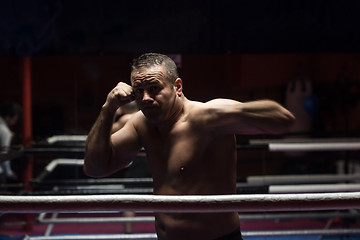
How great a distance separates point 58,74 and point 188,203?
2.33 meters

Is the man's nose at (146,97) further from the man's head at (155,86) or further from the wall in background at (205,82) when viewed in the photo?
the wall in background at (205,82)

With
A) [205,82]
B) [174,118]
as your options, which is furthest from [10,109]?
[174,118]

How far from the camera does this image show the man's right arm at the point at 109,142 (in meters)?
1.70

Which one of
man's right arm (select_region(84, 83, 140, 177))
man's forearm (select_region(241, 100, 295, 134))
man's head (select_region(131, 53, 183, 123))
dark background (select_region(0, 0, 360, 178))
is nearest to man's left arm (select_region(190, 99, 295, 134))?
man's forearm (select_region(241, 100, 295, 134))

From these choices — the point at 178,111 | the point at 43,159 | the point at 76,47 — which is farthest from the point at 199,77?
the point at 43,159

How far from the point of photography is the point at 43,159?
11.0ft

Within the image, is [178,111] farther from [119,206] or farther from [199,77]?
[199,77]

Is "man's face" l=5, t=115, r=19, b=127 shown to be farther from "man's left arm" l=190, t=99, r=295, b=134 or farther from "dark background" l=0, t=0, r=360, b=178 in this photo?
"man's left arm" l=190, t=99, r=295, b=134

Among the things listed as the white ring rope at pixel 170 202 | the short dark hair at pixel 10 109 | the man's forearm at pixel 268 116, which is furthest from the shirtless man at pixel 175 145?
the short dark hair at pixel 10 109

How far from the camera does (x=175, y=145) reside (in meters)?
1.73

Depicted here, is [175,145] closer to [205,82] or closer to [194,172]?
[194,172]

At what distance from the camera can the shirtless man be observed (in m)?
1.65

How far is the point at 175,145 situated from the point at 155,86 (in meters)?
0.24

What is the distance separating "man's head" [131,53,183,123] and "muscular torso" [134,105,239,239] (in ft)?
0.37
